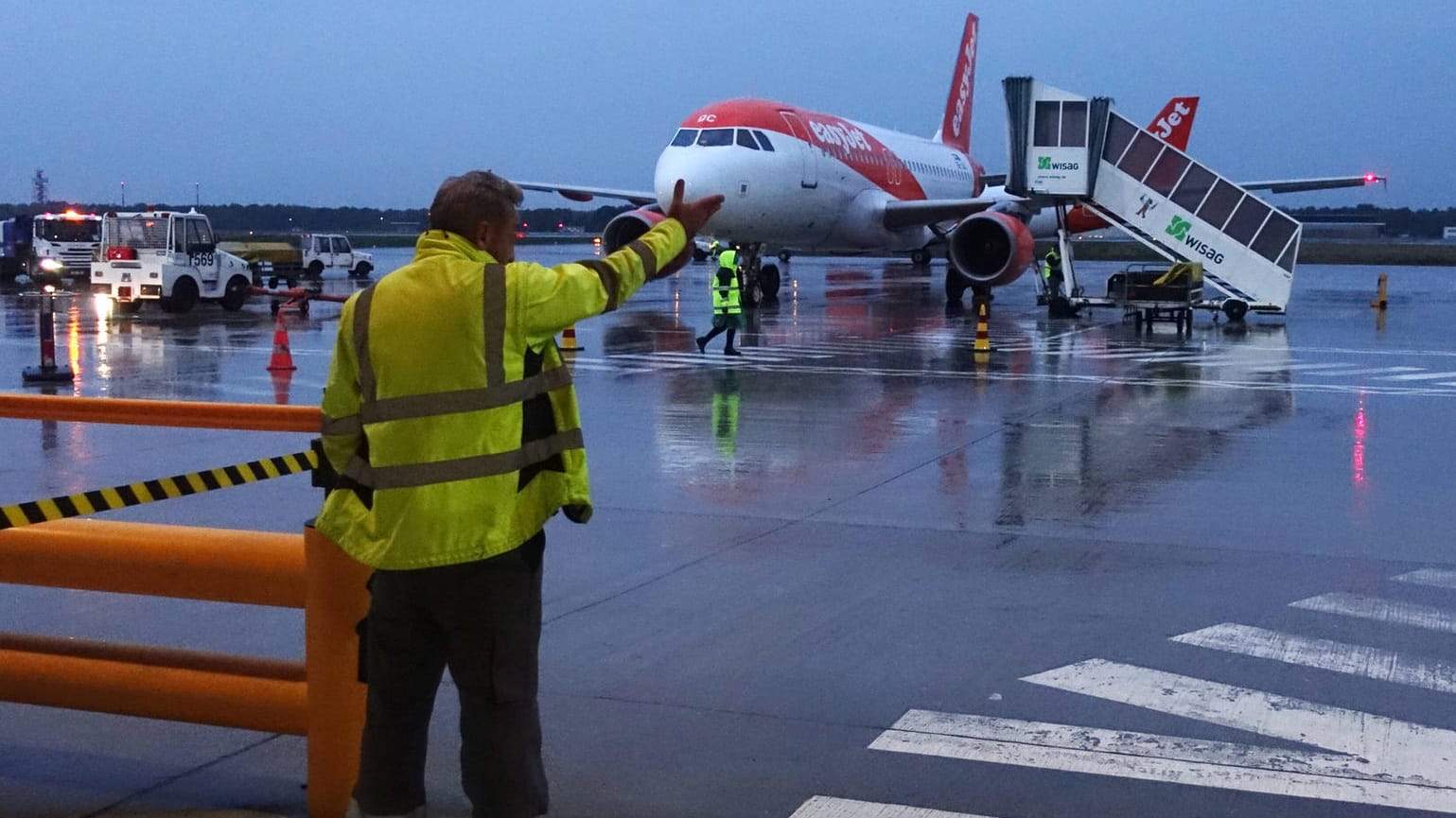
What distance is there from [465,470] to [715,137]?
78.1 ft

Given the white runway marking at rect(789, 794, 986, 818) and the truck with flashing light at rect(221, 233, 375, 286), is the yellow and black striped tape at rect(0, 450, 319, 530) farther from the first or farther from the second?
the truck with flashing light at rect(221, 233, 375, 286)

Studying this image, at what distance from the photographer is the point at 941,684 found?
574 cm

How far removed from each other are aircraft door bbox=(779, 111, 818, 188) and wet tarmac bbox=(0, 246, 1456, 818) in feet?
42.1

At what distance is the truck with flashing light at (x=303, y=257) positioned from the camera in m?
39.9

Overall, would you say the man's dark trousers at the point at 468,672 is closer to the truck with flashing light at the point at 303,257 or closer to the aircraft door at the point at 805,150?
the aircraft door at the point at 805,150

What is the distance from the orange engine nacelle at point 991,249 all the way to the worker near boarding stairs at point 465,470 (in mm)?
25186

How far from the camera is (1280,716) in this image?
17.8 feet

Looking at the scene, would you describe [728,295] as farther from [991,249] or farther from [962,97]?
[962,97]

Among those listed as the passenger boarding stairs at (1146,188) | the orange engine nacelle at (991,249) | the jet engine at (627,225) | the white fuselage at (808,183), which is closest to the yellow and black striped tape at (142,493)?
the white fuselage at (808,183)

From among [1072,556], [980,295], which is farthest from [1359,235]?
[1072,556]

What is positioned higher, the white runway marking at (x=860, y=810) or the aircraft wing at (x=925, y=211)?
the aircraft wing at (x=925, y=211)

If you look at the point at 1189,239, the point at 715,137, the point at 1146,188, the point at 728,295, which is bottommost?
the point at 728,295

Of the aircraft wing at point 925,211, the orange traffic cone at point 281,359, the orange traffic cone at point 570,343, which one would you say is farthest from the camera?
the aircraft wing at point 925,211

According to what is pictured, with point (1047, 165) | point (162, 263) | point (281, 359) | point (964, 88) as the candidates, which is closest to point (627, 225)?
point (1047, 165)
